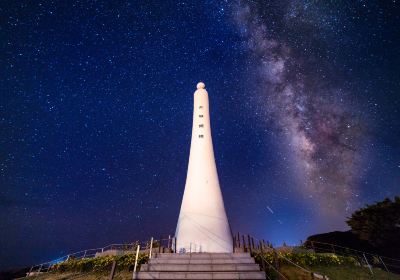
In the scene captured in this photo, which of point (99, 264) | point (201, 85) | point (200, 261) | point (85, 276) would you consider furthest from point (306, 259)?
point (201, 85)

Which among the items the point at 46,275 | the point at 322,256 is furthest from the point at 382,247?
the point at 46,275

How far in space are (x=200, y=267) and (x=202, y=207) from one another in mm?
6765

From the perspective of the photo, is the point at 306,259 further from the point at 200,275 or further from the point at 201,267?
the point at 200,275

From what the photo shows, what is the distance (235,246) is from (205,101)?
11.6 meters

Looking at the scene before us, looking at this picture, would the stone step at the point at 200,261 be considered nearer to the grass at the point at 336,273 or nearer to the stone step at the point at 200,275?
the stone step at the point at 200,275

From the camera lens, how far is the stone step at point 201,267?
977cm

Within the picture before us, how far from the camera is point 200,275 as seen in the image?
365 inches

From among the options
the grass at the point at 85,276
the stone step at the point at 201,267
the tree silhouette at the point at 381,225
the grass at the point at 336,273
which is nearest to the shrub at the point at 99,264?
the grass at the point at 85,276

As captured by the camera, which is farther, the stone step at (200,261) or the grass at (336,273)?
the grass at (336,273)

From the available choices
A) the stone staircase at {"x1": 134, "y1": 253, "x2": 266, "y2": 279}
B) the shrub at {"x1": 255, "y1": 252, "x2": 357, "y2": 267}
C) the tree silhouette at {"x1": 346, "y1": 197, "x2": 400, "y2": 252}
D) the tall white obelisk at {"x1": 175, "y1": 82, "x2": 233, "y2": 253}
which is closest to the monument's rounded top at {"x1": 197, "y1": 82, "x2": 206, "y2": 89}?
the tall white obelisk at {"x1": 175, "y1": 82, "x2": 233, "y2": 253}

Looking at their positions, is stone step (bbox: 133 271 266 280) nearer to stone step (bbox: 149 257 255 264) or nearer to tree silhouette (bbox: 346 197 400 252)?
stone step (bbox: 149 257 255 264)

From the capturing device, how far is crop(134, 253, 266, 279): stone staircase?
9273 millimetres

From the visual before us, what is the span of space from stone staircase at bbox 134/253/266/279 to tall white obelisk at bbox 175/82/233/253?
4.34 m

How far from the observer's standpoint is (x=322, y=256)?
47.2 feet
